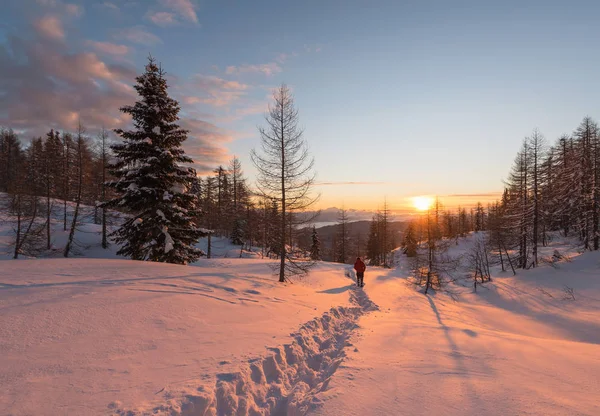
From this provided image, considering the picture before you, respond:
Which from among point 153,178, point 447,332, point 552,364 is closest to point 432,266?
point 447,332

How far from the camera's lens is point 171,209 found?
14383 millimetres

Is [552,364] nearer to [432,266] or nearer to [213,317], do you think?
[213,317]

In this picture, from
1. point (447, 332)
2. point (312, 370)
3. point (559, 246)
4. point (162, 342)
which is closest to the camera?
point (162, 342)

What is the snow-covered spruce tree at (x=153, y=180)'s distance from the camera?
1389 centimetres

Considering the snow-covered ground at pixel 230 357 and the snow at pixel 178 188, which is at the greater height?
the snow at pixel 178 188

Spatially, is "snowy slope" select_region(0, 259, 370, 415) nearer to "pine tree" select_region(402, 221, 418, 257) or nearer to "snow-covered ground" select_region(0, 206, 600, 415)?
"snow-covered ground" select_region(0, 206, 600, 415)

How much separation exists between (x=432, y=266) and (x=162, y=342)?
20.7 metres

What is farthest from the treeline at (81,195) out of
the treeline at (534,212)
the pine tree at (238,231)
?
the treeline at (534,212)

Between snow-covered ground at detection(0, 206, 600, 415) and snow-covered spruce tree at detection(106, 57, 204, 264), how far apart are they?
4187mm

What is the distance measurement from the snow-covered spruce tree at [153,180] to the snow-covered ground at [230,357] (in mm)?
4187

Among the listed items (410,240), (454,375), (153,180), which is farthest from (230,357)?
(410,240)

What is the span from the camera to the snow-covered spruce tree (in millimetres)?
13891

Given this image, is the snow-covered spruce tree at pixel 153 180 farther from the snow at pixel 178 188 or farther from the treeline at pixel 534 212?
the treeline at pixel 534 212

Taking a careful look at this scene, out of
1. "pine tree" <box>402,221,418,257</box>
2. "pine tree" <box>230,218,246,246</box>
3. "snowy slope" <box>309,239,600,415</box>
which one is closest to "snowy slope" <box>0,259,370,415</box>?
"snowy slope" <box>309,239,600,415</box>
